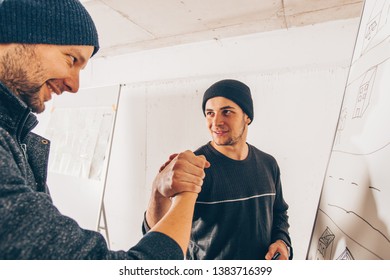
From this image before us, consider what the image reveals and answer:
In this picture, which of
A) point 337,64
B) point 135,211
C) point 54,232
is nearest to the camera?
point 54,232

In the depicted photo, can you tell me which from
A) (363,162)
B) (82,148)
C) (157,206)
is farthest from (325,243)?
(82,148)

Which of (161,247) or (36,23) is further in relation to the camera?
(36,23)

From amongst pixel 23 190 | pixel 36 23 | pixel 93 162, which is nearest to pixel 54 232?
pixel 23 190

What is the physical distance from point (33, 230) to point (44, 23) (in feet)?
1.58

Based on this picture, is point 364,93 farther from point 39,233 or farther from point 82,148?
point 82,148

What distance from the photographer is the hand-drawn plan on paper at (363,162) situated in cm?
49

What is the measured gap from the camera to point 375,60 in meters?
0.57

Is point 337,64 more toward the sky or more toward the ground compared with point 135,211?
more toward the sky

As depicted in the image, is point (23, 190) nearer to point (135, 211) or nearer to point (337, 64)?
point (337, 64)

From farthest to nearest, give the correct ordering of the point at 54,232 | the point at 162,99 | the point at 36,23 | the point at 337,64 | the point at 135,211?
the point at 135,211
the point at 162,99
the point at 337,64
the point at 36,23
the point at 54,232

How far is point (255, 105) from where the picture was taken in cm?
128

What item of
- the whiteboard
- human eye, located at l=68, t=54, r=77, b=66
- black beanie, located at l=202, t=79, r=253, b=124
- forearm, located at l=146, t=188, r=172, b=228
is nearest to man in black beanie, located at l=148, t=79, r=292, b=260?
black beanie, located at l=202, t=79, r=253, b=124

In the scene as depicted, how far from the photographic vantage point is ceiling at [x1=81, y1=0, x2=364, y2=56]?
1.20m

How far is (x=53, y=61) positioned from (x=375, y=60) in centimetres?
75
